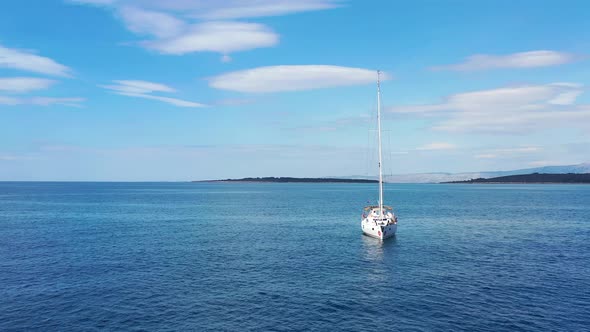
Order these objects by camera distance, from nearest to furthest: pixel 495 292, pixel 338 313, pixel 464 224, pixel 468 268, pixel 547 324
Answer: pixel 547 324, pixel 338 313, pixel 495 292, pixel 468 268, pixel 464 224

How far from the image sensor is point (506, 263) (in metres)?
54.4

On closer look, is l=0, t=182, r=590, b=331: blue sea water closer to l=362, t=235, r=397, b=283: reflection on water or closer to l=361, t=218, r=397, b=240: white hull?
l=362, t=235, r=397, b=283: reflection on water

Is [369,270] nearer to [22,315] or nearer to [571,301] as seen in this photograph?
[571,301]

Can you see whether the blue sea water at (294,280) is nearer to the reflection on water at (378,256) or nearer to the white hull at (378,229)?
the reflection on water at (378,256)

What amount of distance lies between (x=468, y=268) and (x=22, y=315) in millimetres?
51014

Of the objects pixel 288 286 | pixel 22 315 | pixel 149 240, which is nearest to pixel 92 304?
pixel 22 315

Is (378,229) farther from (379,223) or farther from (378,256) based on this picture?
(378,256)

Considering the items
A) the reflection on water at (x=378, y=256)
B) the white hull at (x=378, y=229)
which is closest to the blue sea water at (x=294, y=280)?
the reflection on water at (x=378, y=256)

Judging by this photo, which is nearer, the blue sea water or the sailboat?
the blue sea water

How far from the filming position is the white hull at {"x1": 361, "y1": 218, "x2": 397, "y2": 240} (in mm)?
73500

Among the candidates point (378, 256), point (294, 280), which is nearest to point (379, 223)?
point (378, 256)

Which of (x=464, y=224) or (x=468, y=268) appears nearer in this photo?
(x=468, y=268)

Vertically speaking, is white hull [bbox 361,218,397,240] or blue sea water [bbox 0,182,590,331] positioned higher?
white hull [bbox 361,218,397,240]

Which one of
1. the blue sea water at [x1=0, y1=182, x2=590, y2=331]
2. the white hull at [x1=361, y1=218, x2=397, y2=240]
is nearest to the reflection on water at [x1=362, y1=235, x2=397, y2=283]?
the blue sea water at [x1=0, y1=182, x2=590, y2=331]
